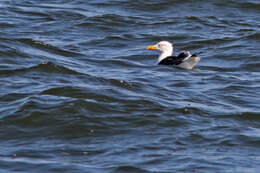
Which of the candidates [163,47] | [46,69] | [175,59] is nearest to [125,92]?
[46,69]

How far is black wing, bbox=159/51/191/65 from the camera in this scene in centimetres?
1574

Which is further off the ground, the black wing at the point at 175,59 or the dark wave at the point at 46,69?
the dark wave at the point at 46,69

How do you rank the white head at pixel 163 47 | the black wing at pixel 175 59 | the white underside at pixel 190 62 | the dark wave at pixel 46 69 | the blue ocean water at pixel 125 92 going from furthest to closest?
the white head at pixel 163 47 → the black wing at pixel 175 59 → the white underside at pixel 190 62 → the dark wave at pixel 46 69 → the blue ocean water at pixel 125 92

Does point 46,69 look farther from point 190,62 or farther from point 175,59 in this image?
point 175,59

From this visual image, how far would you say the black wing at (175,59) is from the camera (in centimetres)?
1574

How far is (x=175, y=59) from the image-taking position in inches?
639

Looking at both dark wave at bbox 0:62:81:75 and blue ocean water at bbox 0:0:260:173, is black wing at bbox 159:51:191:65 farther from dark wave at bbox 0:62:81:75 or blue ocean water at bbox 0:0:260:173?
dark wave at bbox 0:62:81:75

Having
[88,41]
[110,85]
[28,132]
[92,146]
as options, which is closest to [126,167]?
[92,146]

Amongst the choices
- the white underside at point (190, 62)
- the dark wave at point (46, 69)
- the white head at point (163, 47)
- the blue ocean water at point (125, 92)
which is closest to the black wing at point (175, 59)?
the white underside at point (190, 62)

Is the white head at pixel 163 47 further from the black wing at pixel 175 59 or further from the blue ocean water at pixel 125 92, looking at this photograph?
the black wing at pixel 175 59

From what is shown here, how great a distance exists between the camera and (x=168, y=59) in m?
16.5

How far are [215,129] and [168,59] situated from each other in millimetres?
6531

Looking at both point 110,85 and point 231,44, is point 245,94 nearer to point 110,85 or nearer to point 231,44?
point 110,85

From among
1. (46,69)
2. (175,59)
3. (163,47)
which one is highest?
(46,69)
